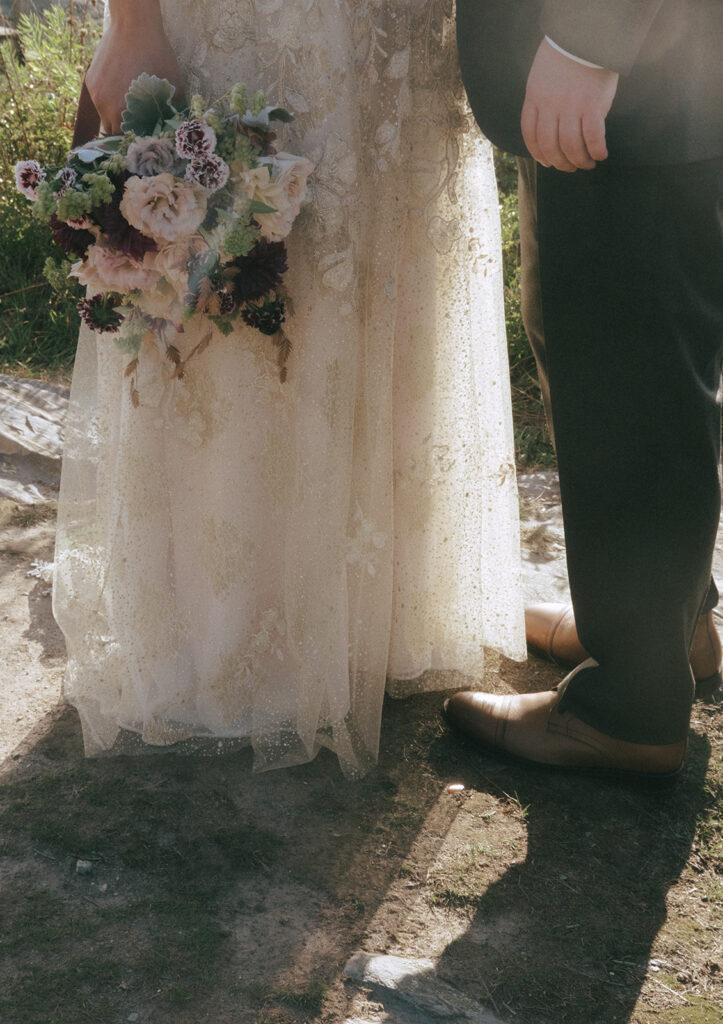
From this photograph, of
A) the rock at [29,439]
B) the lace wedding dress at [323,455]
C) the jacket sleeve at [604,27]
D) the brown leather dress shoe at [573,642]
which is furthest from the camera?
the rock at [29,439]

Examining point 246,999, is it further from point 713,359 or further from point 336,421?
point 713,359

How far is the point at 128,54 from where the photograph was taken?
1503 millimetres

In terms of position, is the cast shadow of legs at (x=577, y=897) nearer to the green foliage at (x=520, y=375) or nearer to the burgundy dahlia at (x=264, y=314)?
the burgundy dahlia at (x=264, y=314)

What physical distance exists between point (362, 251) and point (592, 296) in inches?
15.9

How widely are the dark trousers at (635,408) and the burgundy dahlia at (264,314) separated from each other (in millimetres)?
440

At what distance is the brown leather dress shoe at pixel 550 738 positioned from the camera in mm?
1812

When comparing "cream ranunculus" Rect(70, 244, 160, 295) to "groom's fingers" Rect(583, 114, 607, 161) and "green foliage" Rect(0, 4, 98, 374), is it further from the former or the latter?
"green foliage" Rect(0, 4, 98, 374)

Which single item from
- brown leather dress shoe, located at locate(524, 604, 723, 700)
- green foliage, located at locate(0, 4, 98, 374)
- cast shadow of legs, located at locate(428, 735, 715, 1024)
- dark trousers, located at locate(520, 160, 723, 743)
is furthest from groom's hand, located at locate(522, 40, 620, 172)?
green foliage, located at locate(0, 4, 98, 374)

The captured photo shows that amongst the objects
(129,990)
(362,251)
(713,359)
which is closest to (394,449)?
(362,251)

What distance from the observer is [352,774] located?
6.03ft

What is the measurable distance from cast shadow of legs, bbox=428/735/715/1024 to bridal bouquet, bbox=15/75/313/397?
1052 millimetres

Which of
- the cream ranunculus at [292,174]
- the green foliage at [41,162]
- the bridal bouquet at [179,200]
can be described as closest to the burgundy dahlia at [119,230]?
the bridal bouquet at [179,200]

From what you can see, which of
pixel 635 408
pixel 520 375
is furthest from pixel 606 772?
pixel 520 375

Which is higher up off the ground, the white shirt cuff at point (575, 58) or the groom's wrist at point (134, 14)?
the groom's wrist at point (134, 14)
